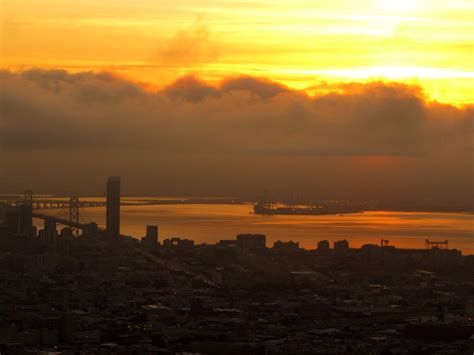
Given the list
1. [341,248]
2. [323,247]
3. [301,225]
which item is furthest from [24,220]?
[301,225]

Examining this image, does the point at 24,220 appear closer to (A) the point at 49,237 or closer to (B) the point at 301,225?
(A) the point at 49,237

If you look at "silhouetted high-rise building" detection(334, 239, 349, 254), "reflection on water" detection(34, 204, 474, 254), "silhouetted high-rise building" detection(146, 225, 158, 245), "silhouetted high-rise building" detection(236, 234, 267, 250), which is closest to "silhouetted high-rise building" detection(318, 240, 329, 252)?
"silhouetted high-rise building" detection(334, 239, 349, 254)

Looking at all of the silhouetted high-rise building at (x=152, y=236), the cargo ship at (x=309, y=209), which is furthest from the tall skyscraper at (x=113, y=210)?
the cargo ship at (x=309, y=209)

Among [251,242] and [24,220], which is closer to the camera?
[251,242]

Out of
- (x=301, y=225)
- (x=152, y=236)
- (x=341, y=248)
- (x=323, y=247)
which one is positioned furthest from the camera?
(x=301, y=225)

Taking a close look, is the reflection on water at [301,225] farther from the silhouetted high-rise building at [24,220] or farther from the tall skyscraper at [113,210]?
the silhouetted high-rise building at [24,220]

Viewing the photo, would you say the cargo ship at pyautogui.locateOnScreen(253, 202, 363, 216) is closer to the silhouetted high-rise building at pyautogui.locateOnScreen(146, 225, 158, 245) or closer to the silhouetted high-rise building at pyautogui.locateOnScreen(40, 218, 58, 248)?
the silhouetted high-rise building at pyautogui.locateOnScreen(146, 225, 158, 245)

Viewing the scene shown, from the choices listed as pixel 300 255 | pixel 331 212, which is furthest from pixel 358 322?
pixel 331 212
